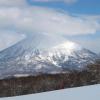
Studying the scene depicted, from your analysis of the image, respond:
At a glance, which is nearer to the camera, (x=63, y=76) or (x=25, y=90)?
(x=25, y=90)

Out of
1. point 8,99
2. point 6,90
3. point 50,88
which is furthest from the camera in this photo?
point 50,88

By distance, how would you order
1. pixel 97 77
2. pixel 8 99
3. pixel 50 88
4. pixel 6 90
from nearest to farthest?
1. pixel 8 99
2. pixel 6 90
3. pixel 50 88
4. pixel 97 77

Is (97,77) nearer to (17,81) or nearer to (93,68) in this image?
(93,68)

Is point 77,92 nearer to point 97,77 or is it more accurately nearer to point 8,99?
point 8,99

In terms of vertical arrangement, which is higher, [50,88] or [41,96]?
[41,96]

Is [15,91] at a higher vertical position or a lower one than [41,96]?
lower

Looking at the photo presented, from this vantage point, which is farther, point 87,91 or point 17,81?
point 17,81

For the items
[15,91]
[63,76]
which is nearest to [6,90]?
[15,91]

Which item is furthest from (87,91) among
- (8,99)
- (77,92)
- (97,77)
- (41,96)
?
(97,77)

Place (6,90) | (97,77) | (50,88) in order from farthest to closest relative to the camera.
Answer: (97,77) < (50,88) < (6,90)
